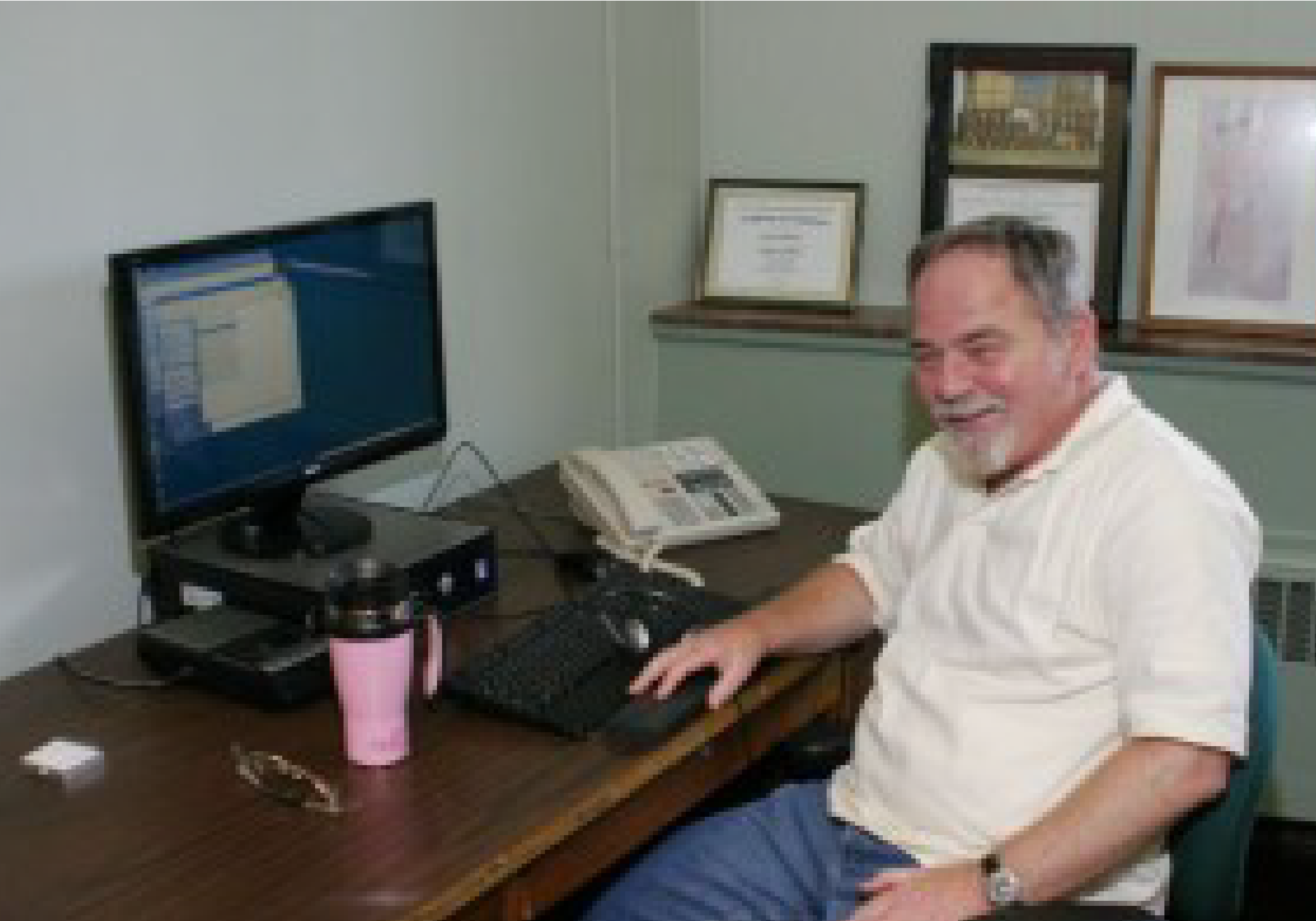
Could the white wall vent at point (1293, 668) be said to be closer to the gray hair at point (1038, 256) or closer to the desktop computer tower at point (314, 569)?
the gray hair at point (1038, 256)

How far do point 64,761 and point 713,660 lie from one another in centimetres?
75

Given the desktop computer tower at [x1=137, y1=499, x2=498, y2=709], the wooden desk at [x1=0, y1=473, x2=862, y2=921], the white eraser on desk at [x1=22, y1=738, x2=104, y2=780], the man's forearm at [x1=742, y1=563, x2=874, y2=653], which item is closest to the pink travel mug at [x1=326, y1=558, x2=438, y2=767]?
the wooden desk at [x1=0, y1=473, x2=862, y2=921]

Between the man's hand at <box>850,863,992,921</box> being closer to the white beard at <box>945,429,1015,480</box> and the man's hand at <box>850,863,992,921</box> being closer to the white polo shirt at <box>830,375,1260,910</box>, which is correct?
the white polo shirt at <box>830,375,1260,910</box>

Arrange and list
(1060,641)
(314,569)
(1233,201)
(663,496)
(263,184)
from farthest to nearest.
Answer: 1. (1233,201)
2. (663,496)
3. (263,184)
4. (314,569)
5. (1060,641)

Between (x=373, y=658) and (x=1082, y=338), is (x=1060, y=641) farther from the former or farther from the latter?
(x=373, y=658)

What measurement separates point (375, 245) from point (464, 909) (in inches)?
37.6

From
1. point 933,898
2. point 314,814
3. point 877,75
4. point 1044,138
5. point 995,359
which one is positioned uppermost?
point 877,75

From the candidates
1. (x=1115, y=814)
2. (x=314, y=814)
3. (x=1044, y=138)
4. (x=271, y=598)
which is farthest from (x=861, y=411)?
(x=314, y=814)

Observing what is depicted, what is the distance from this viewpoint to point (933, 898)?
5.74ft

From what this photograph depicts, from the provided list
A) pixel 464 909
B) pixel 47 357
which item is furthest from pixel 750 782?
pixel 47 357

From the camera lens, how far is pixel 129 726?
75.6 inches

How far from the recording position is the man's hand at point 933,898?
1.74 metres

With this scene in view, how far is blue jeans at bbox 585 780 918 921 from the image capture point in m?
1.93

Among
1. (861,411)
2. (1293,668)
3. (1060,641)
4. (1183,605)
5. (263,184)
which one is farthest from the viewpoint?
(861,411)
